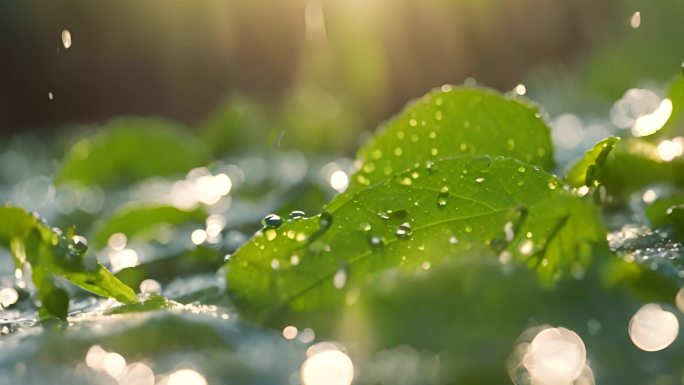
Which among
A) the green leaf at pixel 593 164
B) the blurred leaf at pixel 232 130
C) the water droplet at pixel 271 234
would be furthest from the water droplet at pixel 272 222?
the blurred leaf at pixel 232 130

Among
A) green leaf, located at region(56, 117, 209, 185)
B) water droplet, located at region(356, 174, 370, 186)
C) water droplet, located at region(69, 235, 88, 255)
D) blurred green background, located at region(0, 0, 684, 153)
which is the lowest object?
water droplet, located at region(69, 235, 88, 255)

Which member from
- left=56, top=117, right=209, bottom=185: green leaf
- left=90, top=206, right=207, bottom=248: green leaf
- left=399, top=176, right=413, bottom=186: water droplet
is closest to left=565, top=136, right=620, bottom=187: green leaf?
left=399, top=176, right=413, bottom=186: water droplet

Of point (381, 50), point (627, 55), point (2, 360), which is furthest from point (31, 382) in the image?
point (381, 50)

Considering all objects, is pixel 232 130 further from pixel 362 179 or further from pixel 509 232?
pixel 509 232

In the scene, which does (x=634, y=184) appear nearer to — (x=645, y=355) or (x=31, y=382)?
(x=645, y=355)

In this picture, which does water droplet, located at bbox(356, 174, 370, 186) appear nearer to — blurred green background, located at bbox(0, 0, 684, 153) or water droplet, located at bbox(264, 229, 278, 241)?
water droplet, located at bbox(264, 229, 278, 241)

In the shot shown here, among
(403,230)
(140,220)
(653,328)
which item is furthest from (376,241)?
(140,220)
